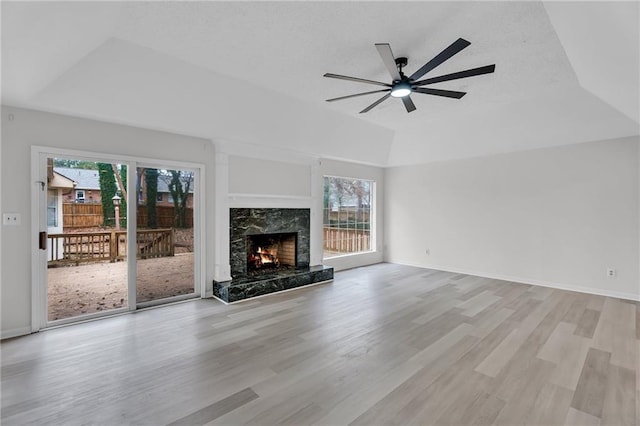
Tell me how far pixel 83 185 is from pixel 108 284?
1309 millimetres

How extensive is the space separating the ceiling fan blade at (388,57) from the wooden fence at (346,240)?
13.3 feet

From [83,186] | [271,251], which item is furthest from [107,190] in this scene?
[271,251]

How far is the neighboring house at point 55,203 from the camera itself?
3377 mm

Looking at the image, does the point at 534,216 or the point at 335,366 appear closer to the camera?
the point at 335,366

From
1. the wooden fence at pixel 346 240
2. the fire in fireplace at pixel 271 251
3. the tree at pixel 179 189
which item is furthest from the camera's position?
the wooden fence at pixel 346 240

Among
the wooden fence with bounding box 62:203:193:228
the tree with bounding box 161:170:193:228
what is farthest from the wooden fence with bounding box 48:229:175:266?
the tree with bounding box 161:170:193:228

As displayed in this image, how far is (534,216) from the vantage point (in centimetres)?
532

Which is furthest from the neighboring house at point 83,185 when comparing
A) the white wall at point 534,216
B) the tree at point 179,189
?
the white wall at point 534,216

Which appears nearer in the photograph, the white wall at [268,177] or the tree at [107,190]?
the tree at [107,190]

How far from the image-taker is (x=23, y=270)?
3.19 metres

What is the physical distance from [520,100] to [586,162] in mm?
1694

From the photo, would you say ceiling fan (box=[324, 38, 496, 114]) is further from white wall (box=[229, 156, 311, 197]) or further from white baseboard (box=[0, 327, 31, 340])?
white baseboard (box=[0, 327, 31, 340])

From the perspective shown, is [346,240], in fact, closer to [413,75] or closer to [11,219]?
[413,75]

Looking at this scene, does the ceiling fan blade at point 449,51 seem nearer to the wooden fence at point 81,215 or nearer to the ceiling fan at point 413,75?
the ceiling fan at point 413,75
